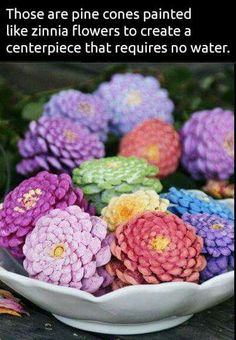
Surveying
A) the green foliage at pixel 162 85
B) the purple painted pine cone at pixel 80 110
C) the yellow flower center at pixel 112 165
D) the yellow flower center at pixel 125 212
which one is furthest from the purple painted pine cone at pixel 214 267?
the purple painted pine cone at pixel 80 110

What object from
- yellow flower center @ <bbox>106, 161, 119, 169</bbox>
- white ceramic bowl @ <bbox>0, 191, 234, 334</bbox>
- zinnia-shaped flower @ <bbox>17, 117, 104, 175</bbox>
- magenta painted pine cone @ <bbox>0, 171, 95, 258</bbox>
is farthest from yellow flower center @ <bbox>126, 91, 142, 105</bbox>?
white ceramic bowl @ <bbox>0, 191, 234, 334</bbox>

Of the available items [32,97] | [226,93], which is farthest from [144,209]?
[226,93]

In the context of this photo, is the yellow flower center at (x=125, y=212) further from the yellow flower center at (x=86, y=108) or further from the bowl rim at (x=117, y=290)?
the yellow flower center at (x=86, y=108)

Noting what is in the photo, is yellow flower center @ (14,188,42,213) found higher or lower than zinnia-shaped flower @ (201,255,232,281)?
higher

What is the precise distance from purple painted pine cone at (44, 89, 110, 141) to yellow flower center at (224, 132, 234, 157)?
0.83 ft

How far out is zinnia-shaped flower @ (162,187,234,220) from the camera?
3.46 ft

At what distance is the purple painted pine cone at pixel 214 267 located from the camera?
988 mm

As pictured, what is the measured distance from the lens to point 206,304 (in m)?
0.96

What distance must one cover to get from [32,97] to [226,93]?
0.50m

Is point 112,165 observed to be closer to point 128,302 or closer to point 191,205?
point 191,205

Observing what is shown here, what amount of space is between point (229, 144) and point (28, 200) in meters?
0.53

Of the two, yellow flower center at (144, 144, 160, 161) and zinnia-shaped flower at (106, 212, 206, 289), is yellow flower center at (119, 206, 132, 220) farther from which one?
yellow flower center at (144, 144, 160, 161)
